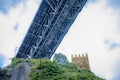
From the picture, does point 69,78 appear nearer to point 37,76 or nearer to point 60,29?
point 37,76

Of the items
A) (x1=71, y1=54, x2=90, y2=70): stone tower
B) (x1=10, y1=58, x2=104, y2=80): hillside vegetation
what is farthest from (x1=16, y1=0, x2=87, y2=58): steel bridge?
(x1=71, y1=54, x2=90, y2=70): stone tower

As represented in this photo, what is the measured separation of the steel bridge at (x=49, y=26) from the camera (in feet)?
75.3

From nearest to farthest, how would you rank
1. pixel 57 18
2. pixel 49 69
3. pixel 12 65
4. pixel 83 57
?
1. pixel 49 69
2. pixel 12 65
3. pixel 57 18
4. pixel 83 57

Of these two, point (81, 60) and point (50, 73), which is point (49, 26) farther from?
point (81, 60)

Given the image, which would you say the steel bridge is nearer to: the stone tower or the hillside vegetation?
the hillside vegetation

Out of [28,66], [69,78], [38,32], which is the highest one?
[38,32]

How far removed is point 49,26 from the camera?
2398 centimetres

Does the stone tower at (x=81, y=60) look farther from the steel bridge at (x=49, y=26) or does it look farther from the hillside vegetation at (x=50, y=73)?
the hillside vegetation at (x=50, y=73)

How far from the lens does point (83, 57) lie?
150 ft

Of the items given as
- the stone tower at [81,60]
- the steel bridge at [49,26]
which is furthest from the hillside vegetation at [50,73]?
the stone tower at [81,60]

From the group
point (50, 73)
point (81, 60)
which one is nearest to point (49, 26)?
point (50, 73)

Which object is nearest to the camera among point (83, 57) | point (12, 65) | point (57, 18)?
point (12, 65)

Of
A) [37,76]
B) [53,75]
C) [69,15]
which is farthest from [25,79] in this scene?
[69,15]

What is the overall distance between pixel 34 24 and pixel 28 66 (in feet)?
17.5
